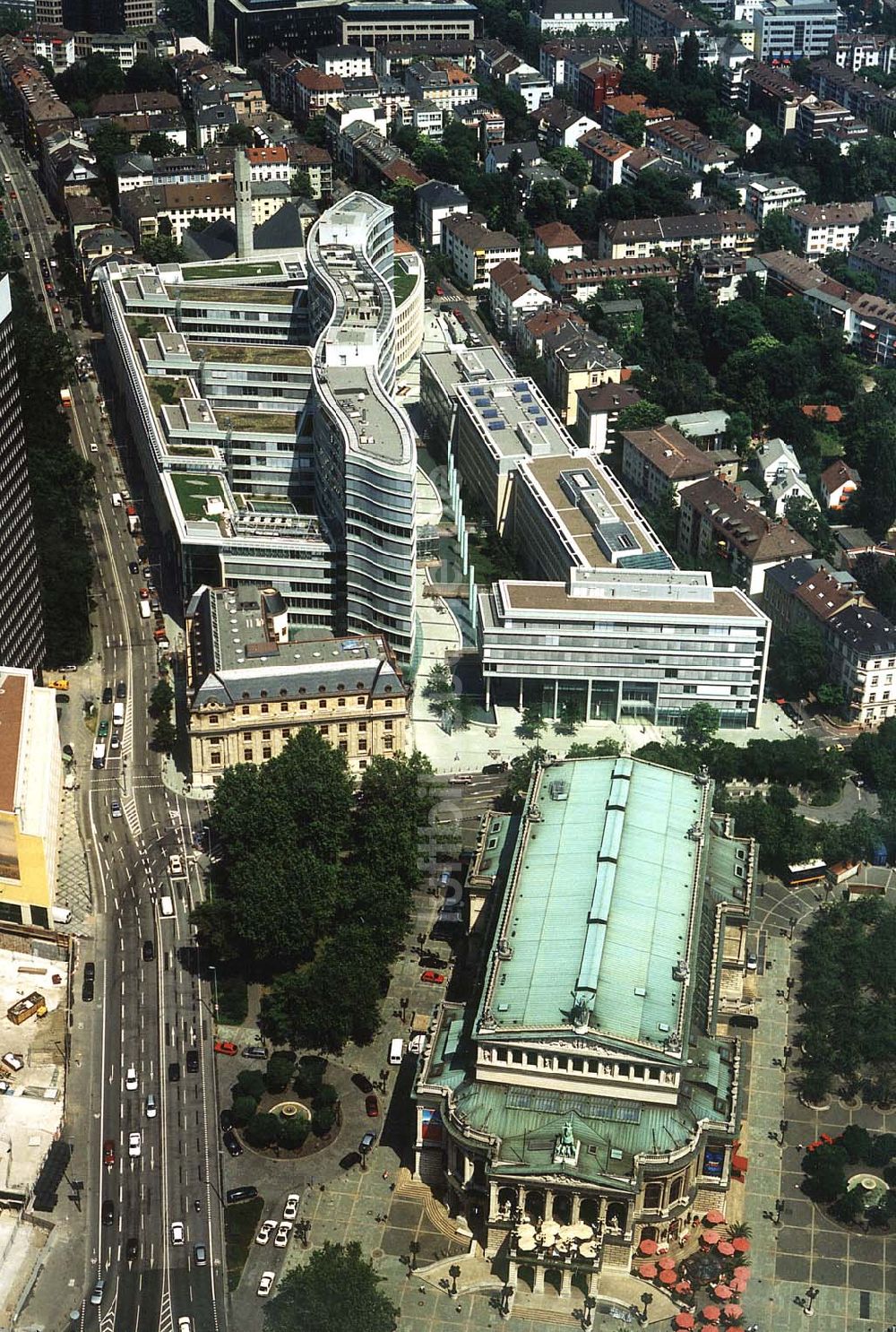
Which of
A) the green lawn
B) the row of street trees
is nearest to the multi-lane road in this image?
the green lawn

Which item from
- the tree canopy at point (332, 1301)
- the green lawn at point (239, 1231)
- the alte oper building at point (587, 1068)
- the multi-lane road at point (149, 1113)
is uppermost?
the alte oper building at point (587, 1068)

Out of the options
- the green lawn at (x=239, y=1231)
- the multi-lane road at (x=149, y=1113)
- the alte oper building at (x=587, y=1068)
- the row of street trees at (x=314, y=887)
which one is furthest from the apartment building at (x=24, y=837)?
the alte oper building at (x=587, y=1068)

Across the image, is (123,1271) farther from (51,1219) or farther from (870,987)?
(870,987)

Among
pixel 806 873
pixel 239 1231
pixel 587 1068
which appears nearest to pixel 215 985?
pixel 239 1231

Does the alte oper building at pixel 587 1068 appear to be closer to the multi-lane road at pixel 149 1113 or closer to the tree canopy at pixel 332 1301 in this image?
the tree canopy at pixel 332 1301

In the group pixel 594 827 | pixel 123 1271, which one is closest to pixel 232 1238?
pixel 123 1271

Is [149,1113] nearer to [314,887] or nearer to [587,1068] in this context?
[314,887]

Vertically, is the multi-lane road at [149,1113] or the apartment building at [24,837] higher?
the apartment building at [24,837]
